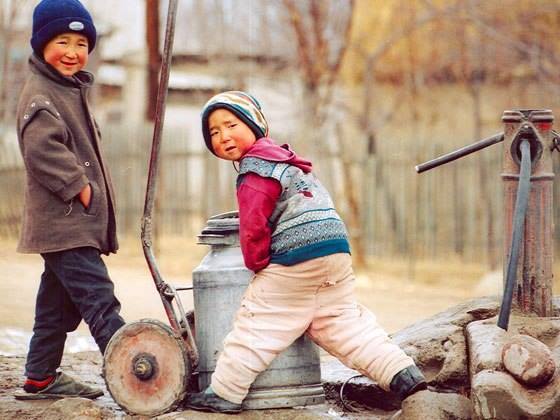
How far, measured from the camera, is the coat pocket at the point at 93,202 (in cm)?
413

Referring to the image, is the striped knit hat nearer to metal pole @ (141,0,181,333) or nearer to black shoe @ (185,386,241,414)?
metal pole @ (141,0,181,333)

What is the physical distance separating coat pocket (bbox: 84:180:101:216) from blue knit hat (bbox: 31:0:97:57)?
593mm

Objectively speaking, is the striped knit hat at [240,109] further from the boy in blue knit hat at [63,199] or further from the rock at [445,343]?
the rock at [445,343]

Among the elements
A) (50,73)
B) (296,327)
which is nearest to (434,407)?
(296,327)

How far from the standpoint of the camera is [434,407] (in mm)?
3578

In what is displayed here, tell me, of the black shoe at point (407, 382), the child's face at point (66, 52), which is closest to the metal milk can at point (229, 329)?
the black shoe at point (407, 382)

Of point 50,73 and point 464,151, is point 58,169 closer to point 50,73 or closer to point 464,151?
point 50,73

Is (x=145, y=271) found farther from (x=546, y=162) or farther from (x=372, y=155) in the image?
(x=546, y=162)

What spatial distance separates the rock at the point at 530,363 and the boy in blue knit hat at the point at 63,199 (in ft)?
4.85

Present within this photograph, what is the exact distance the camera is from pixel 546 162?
4.06 metres

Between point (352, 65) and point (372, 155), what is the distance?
668cm

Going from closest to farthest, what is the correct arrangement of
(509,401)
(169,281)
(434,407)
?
(509,401) < (434,407) < (169,281)

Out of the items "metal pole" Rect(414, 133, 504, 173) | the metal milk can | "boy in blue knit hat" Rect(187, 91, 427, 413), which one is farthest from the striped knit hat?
"metal pole" Rect(414, 133, 504, 173)

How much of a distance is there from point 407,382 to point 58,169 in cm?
151
